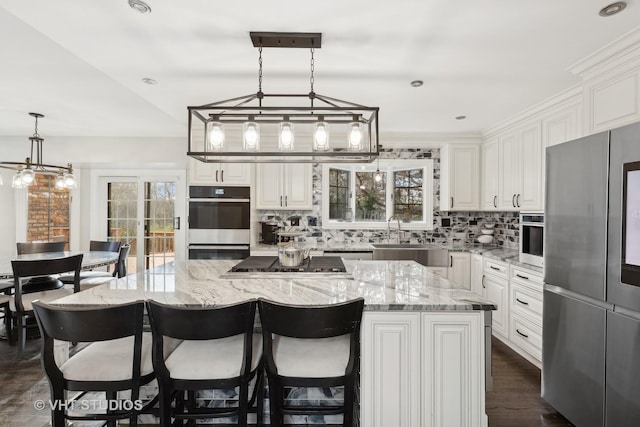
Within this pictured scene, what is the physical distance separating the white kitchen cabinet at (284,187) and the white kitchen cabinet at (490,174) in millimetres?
2299

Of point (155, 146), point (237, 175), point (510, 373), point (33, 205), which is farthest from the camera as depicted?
point (33, 205)

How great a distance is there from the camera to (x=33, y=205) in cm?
505

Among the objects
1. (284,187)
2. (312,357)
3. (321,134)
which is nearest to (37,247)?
(284,187)

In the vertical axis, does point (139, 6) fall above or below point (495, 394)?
above

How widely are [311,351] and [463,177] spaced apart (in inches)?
139

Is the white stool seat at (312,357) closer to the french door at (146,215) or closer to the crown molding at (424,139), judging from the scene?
the crown molding at (424,139)

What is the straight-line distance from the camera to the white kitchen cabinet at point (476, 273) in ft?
12.3

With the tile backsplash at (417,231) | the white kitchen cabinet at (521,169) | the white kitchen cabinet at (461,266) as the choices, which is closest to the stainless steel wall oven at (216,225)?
the tile backsplash at (417,231)

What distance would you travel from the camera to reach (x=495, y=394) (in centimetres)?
238

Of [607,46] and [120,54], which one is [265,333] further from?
[607,46]

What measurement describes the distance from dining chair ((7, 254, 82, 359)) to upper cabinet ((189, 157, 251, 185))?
154cm

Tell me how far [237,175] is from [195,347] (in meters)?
2.74

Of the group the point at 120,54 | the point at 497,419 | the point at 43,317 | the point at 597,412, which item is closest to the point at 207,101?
the point at 120,54

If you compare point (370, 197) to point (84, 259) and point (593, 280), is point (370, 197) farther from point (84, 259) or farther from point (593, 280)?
point (84, 259)
